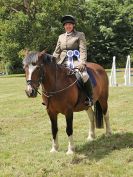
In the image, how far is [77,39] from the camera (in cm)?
780

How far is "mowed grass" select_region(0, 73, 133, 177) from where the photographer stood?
255 inches

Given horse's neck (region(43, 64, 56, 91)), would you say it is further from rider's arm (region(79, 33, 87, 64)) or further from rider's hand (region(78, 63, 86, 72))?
rider's arm (region(79, 33, 87, 64))

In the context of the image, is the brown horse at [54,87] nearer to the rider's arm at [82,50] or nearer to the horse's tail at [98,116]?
the rider's arm at [82,50]

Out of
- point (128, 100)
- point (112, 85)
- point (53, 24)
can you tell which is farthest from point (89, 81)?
point (53, 24)

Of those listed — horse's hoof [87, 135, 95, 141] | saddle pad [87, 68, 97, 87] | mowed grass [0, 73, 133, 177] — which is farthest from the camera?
horse's hoof [87, 135, 95, 141]

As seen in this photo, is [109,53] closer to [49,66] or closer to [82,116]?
[82,116]

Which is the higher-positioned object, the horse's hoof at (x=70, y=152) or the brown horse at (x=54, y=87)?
the brown horse at (x=54, y=87)

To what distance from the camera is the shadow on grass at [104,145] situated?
7552 mm

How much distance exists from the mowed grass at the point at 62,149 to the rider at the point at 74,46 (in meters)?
1.10

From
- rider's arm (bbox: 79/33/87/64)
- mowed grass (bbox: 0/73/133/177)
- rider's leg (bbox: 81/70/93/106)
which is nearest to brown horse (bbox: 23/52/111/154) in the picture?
rider's leg (bbox: 81/70/93/106)

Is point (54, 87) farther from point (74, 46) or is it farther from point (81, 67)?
point (74, 46)

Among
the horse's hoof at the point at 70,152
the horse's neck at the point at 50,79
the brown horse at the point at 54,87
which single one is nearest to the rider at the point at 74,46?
the brown horse at the point at 54,87

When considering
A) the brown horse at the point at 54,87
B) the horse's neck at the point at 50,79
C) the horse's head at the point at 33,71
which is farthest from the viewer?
the horse's neck at the point at 50,79

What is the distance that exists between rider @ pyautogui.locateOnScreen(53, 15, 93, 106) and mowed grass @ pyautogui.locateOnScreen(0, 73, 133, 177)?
1103mm
